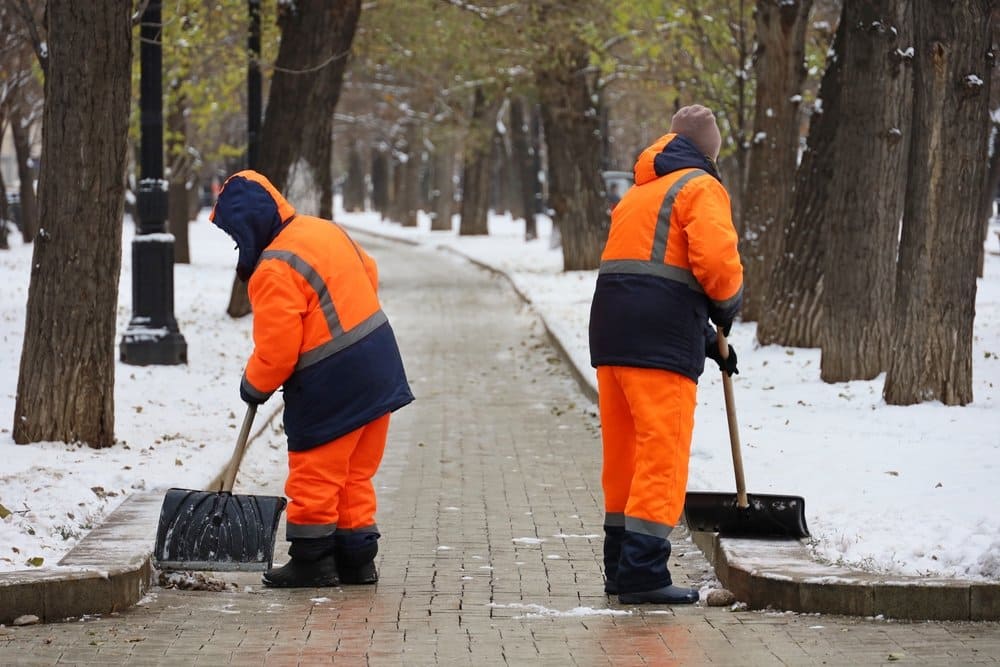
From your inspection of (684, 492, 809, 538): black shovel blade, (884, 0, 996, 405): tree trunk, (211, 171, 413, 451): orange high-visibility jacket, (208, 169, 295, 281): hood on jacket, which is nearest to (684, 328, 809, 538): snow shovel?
(684, 492, 809, 538): black shovel blade

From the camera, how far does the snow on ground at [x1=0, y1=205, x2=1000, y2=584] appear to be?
283 inches

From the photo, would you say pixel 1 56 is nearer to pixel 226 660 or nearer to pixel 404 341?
pixel 404 341

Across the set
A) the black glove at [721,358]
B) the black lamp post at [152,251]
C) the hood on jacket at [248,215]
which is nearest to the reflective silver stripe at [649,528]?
the black glove at [721,358]

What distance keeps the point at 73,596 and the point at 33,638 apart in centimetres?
38

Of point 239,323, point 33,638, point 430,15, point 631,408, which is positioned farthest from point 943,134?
point 430,15

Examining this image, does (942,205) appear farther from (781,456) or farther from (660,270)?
(660,270)

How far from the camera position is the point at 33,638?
19.7 feet

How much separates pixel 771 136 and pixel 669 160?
35.2 feet

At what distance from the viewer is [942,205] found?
11078 millimetres

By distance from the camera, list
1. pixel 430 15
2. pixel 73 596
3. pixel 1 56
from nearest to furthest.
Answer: pixel 73 596
pixel 1 56
pixel 430 15

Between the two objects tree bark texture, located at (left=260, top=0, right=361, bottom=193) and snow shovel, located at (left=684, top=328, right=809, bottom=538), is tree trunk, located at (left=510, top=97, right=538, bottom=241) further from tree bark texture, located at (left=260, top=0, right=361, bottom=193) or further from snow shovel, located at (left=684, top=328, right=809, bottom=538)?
snow shovel, located at (left=684, top=328, right=809, bottom=538)

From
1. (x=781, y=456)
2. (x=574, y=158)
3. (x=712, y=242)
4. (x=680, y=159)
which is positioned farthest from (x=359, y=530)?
(x=574, y=158)

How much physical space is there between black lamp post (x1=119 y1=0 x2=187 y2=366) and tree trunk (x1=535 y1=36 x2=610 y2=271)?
1296cm

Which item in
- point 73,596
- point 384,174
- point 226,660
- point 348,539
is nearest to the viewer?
point 226,660
